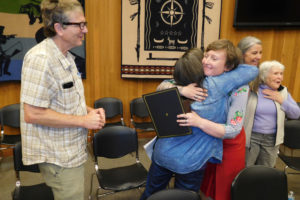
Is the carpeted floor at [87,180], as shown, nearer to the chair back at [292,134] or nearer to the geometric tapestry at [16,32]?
the chair back at [292,134]

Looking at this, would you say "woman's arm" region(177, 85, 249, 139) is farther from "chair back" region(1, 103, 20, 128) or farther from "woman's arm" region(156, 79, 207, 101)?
"chair back" region(1, 103, 20, 128)

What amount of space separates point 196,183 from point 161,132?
43 centimetres

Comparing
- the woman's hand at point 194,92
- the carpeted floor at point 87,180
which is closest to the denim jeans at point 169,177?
the woman's hand at point 194,92

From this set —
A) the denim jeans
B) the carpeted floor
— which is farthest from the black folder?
the carpeted floor

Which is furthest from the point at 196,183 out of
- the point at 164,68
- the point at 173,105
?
the point at 164,68

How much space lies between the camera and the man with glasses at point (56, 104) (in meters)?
1.43

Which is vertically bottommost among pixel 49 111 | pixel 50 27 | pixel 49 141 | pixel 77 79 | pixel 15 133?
pixel 15 133

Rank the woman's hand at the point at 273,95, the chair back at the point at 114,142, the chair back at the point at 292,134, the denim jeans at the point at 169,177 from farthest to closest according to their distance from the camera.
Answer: the chair back at the point at 292,134
the chair back at the point at 114,142
the woman's hand at the point at 273,95
the denim jeans at the point at 169,177

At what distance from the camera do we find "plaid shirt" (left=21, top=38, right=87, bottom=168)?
4.65 ft

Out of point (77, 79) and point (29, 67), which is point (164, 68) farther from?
point (29, 67)

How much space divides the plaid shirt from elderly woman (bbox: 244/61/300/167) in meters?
1.65

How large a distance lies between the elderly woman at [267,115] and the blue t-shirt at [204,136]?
86 cm

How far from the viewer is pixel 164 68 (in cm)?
440

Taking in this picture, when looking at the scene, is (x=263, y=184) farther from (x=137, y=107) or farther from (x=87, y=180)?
(x=137, y=107)
